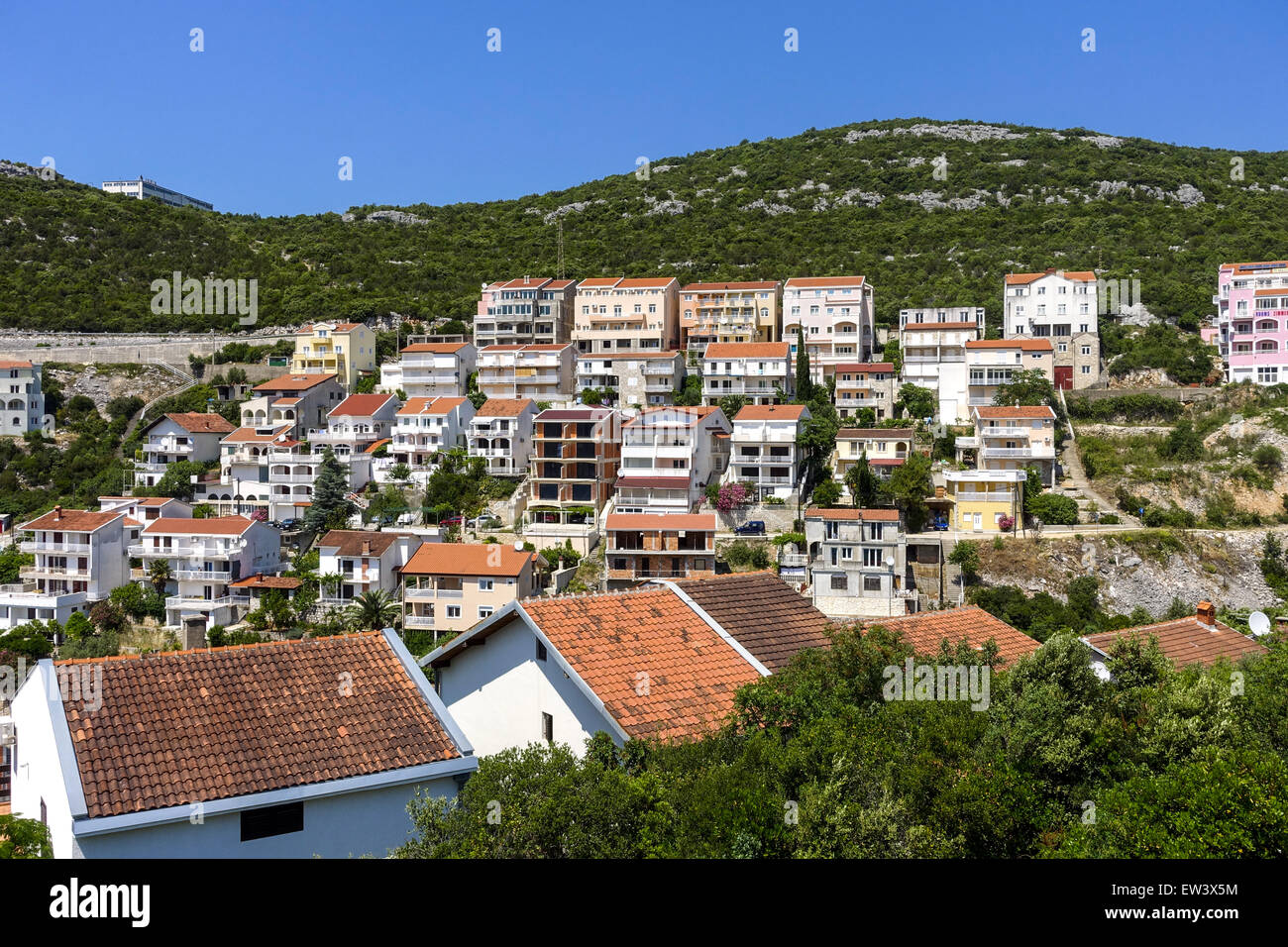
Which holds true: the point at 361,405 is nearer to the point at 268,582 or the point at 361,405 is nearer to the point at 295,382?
the point at 295,382

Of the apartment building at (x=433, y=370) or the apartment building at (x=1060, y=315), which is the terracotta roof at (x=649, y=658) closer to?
the apartment building at (x=433, y=370)

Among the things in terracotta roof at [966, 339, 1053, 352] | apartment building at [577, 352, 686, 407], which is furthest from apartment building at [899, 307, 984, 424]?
apartment building at [577, 352, 686, 407]

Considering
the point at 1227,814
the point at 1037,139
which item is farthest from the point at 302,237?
the point at 1227,814

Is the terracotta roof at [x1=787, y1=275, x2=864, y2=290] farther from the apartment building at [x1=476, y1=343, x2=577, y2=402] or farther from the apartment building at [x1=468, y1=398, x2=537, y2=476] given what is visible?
the apartment building at [x1=468, y1=398, x2=537, y2=476]

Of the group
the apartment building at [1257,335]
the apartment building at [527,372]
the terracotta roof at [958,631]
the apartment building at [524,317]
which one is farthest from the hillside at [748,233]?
the terracotta roof at [958,631]

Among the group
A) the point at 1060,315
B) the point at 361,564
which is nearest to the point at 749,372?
the point at 1060,315
